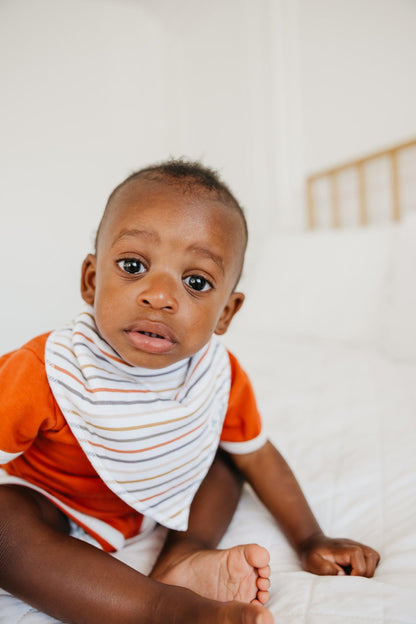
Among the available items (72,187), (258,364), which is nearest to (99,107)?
(72,187)

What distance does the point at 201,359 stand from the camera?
666 millimetres

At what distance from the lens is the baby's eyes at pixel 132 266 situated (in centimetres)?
58

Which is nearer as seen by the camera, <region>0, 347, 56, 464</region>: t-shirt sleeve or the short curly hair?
<region>0, 347, 56, 464</region>: t-shirt sleeve

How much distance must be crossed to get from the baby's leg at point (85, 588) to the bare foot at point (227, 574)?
0.05 meters

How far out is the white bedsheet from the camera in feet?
1.49

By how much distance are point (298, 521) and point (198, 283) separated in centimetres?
36

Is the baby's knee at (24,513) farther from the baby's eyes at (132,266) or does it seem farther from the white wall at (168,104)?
the white wall at (168,104)

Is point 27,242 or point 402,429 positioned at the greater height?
point 27,242

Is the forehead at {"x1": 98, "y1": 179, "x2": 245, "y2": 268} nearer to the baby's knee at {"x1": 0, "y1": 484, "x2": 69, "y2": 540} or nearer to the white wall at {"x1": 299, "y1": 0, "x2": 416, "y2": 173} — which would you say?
the baby's knee at {"x1": 0, "y1": 484, "x2": 69, "y2": 540}

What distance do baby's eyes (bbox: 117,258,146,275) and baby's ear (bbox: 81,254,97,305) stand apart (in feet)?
0.32

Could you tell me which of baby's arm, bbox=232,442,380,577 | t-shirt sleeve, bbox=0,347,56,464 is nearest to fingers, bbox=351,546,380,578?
baby's arm, bbox=232,442,380,577

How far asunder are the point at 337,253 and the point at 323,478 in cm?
102

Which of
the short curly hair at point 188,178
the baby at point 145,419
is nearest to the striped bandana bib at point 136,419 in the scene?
the baby at point 145,419

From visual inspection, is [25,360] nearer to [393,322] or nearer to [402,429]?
[402,429]
